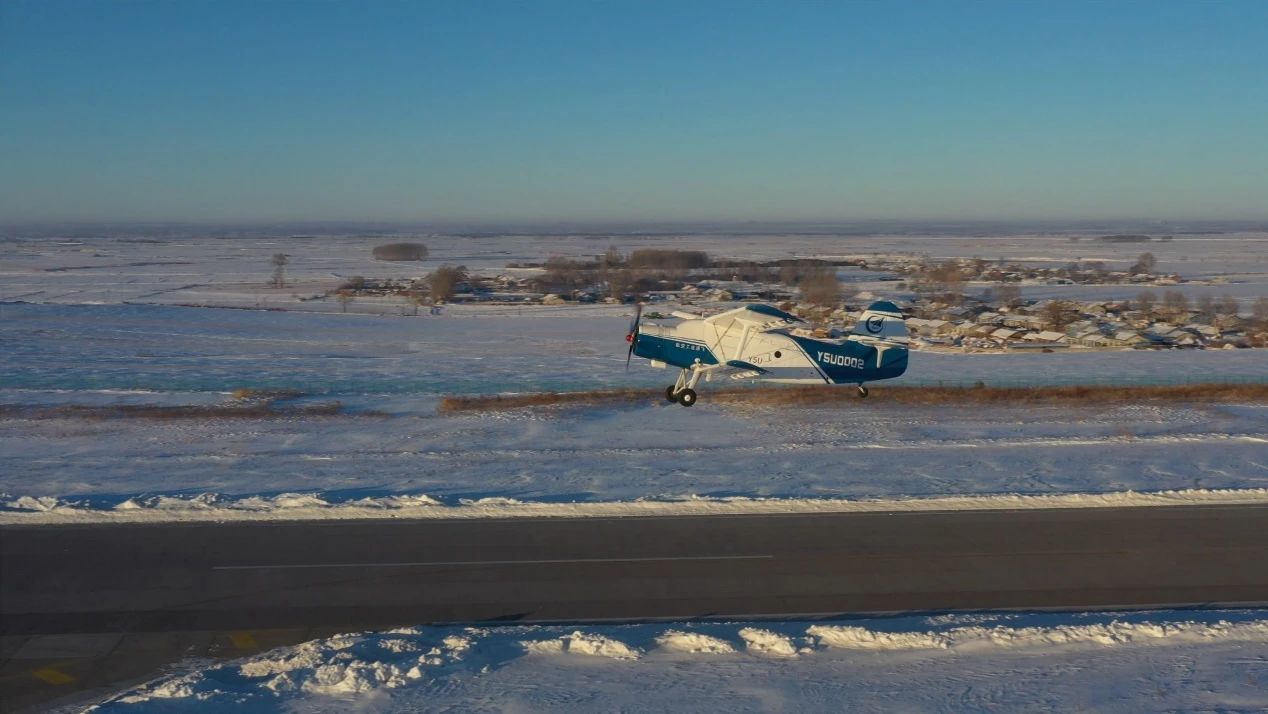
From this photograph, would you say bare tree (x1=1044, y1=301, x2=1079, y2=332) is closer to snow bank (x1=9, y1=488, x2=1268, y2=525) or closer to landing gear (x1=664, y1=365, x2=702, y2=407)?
landing gear (x1=664, y1=365, x2=702, y2=407)

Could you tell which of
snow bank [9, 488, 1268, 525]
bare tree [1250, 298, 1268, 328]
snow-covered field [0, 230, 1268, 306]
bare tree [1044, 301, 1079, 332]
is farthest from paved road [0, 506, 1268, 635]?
snow-covered field [0, 230, 1268, 306]

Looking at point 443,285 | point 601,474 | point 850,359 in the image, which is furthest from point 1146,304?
point 601,474

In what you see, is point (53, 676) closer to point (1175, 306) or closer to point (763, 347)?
point (763, 347)

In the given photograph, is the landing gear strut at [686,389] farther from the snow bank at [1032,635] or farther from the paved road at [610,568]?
the snow bank at [1032,635]

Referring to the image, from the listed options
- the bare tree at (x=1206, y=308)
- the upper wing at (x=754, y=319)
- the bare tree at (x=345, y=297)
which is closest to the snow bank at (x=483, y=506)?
the upper wing at (x=754, y=319)

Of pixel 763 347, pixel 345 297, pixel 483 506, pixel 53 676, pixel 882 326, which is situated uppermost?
pixel 882 326

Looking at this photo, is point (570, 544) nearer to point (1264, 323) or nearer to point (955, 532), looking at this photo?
point (955, 532)
